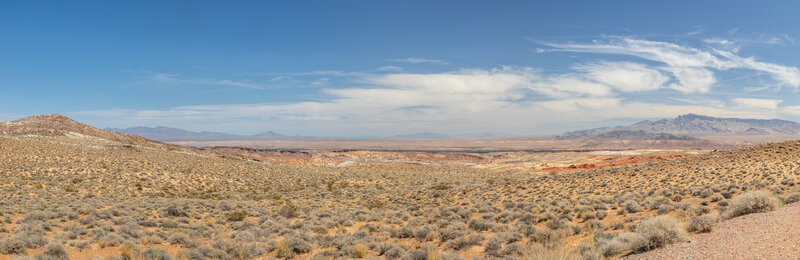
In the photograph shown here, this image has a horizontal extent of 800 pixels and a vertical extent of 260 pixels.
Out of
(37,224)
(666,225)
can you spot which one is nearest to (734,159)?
(666,225)

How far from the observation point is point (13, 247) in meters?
10.2

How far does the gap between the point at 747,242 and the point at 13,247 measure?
18703mm

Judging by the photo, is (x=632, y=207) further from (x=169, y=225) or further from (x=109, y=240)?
(x=169, y=225)

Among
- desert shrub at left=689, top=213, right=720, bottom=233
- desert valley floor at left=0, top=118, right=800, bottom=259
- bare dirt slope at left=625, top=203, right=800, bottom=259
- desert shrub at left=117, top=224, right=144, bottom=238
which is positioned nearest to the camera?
bare dirt slope at left=625, top=203, right=800, bottom=259

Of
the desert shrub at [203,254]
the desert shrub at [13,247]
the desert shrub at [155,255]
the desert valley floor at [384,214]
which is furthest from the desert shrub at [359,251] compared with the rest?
the desert shrub at [13,247]

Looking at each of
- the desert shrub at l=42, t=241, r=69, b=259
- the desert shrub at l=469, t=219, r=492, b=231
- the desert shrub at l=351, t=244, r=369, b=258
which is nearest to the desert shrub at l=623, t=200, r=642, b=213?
the desert shrub at l=469, t=219, r=492, b=231

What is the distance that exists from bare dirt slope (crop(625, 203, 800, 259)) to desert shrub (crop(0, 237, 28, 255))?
16.3m

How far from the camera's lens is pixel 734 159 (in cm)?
2456

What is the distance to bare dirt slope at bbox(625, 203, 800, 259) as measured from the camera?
23.0ft

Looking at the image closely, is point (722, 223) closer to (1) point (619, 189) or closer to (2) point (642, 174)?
(1) point (619, 189)

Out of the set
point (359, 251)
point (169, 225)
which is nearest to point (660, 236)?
point (359, 251)

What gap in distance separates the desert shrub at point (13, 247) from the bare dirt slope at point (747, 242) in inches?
640

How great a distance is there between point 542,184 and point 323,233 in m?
17.4

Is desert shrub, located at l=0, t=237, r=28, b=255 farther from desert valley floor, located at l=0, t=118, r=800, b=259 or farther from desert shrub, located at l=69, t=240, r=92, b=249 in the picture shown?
desert shrub, located at l=69, t=240, r=92, b=249
